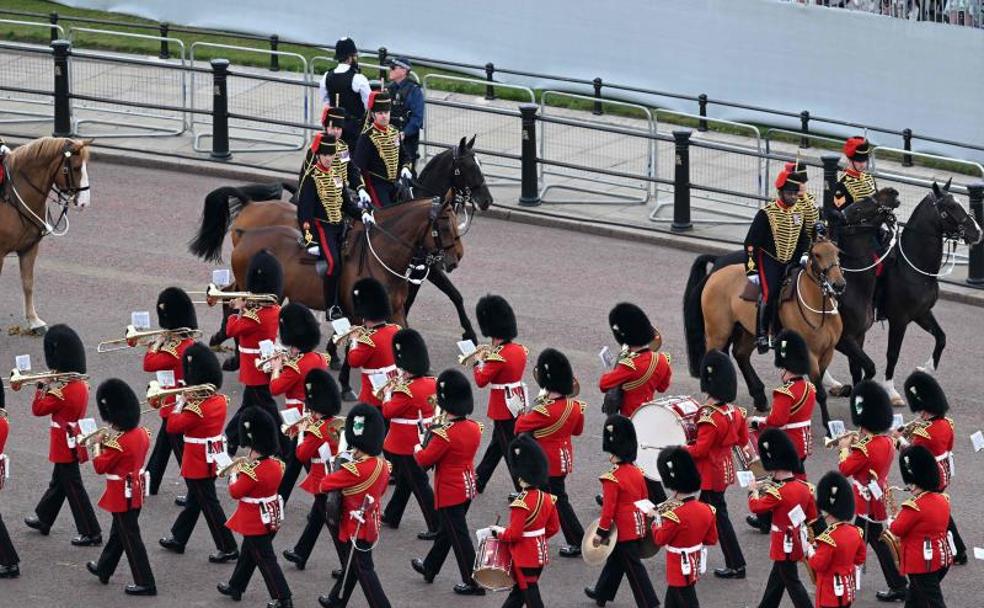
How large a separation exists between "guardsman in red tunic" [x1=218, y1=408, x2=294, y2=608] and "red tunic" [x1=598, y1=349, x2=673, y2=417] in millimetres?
2871

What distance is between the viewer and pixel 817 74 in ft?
82.1

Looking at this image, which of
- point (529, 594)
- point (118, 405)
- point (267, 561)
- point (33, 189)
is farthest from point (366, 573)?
point (33, 189)

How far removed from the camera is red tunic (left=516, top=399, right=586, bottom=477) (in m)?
14.4

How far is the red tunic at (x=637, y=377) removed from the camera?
1517 cm

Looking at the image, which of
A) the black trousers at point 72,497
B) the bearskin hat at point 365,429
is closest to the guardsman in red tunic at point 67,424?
the black trousers at point 72,497

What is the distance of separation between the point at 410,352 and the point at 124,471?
7.04ft

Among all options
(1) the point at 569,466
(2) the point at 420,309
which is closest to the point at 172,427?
(1) the point at 569,466

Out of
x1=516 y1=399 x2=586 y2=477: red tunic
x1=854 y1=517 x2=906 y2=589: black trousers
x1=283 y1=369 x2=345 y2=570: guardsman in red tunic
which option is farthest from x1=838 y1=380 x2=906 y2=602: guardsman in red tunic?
x1=283 y1=369 x2=345 y2=570: guardsman in red tunic

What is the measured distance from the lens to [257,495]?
526 inches

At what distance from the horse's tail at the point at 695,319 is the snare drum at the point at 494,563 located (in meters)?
5.07

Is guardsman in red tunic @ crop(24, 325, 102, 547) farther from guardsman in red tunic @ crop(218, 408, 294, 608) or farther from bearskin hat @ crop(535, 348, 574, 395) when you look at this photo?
bearskin hat @ crop(535, 348, 574, 395)

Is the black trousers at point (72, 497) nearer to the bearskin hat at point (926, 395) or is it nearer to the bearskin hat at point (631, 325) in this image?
the bearskin hat at point (631, 325)

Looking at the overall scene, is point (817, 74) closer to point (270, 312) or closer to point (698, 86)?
point (698, 86)

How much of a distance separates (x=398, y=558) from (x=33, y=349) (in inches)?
207
